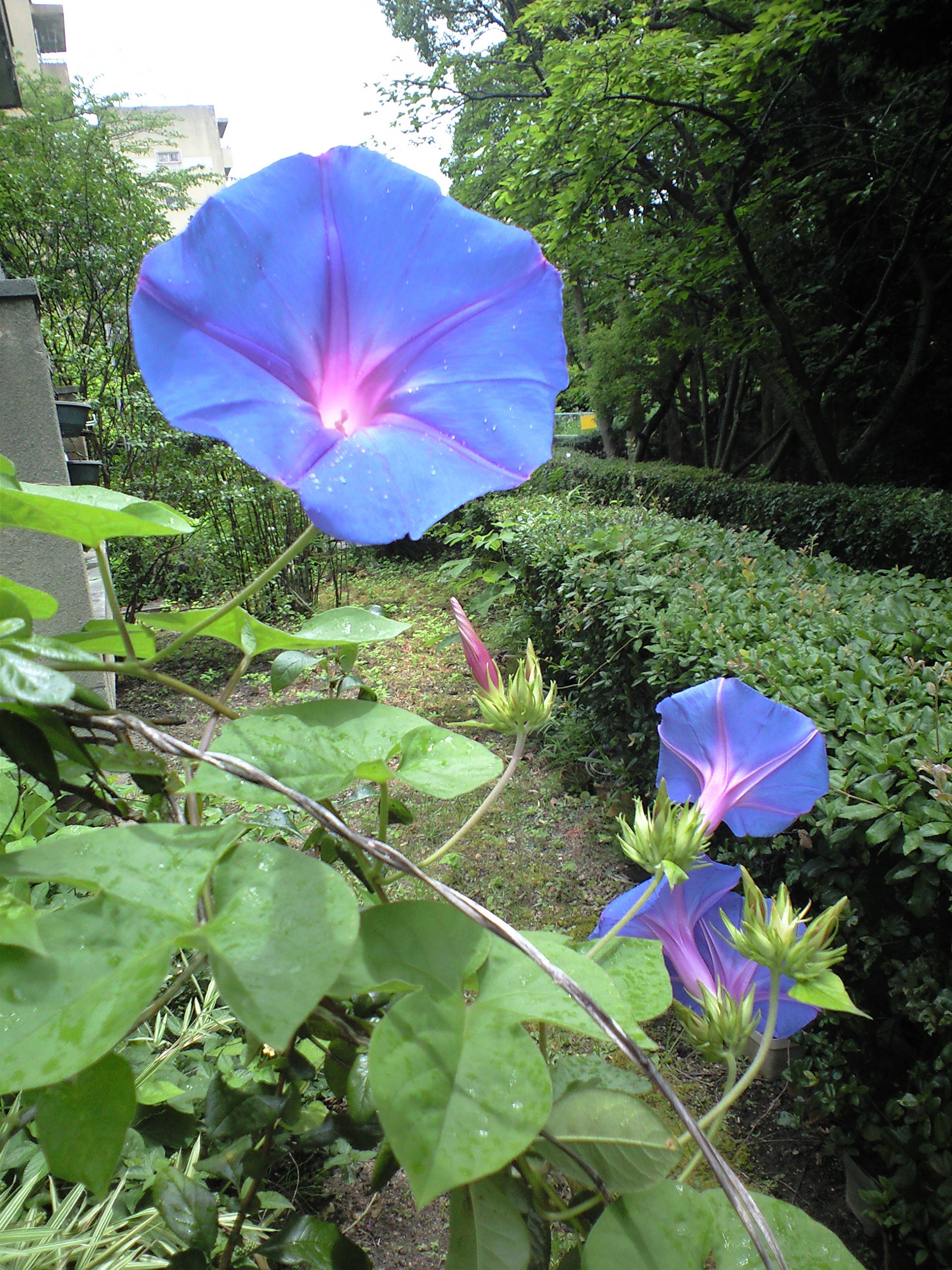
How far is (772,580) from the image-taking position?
3121 mm

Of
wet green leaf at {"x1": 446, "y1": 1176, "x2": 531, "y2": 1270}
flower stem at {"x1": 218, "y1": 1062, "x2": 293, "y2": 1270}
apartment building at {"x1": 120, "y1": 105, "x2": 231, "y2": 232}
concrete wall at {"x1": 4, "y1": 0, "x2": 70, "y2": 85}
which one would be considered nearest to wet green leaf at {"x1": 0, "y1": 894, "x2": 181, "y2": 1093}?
wet green leaf at {"x1": 446, "y1": 1176, "x2": 531, "y2": 1270}

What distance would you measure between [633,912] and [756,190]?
10.4m

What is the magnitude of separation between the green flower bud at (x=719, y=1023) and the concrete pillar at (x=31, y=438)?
2.88m

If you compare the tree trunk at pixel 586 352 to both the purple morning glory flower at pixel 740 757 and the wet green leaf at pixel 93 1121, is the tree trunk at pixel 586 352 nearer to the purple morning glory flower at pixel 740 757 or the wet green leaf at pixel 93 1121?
the purple morning glory flower at pixel 740 757

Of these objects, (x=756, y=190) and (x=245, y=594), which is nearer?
(x=245, y=594)

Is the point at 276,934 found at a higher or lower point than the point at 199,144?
lower

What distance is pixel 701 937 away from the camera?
2.27 feet

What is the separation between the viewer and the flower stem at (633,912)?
0.56 metres

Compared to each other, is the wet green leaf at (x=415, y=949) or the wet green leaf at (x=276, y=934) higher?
the wet green leaf at (x=276, y=934)

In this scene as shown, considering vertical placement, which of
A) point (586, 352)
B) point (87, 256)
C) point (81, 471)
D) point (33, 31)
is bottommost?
point (81, 471)

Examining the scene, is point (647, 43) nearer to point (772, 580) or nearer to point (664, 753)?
point (772, 580)

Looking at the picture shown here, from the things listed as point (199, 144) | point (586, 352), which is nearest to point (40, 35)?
point (199, 144)

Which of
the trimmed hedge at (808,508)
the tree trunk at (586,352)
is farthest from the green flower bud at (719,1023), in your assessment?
the tree trunk at (586,352)

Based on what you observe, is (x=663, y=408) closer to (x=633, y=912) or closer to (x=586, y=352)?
(x=586, y=352)
